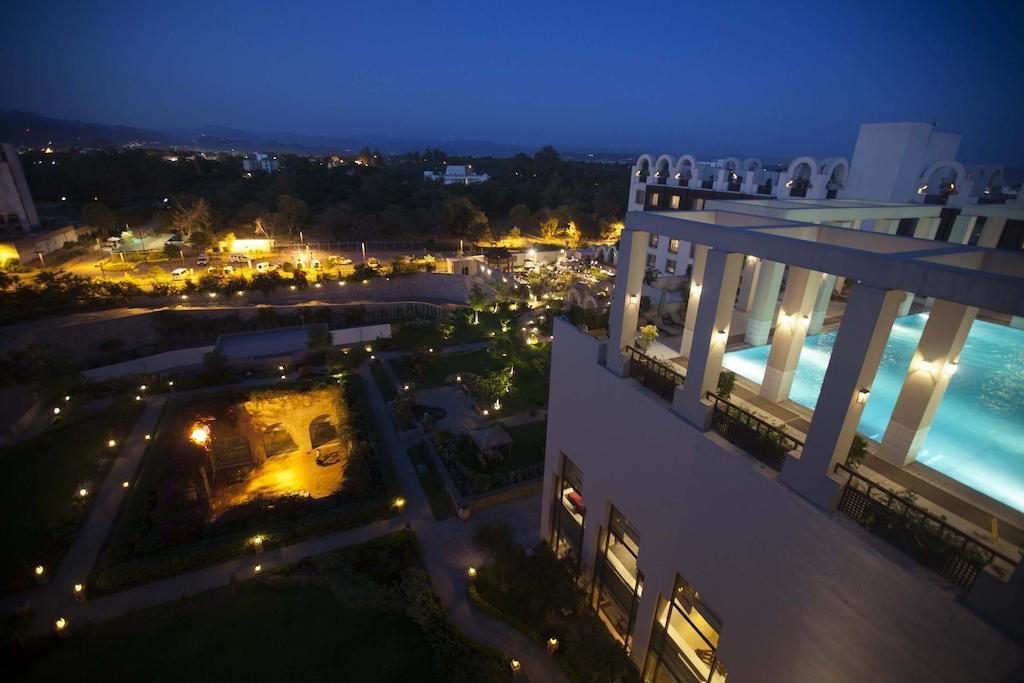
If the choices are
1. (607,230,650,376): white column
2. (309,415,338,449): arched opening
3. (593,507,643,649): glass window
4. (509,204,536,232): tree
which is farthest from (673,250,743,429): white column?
(509,204,536,232): tree

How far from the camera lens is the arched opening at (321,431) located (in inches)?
840

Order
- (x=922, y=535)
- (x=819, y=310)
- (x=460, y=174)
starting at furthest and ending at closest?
(x=460, y=174)
(x=819, y=310)
(x=922, y=535)

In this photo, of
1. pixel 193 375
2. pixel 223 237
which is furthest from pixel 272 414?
pixel 223 237

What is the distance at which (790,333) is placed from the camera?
9.04m

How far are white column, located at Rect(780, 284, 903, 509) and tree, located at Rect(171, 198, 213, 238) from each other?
57.9 meters

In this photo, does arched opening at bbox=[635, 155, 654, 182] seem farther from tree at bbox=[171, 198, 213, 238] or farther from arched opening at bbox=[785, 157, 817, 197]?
tree at bbox=[171, 198, 213, 238]

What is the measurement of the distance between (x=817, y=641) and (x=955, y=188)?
2815 centimetres

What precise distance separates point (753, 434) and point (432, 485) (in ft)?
44.4

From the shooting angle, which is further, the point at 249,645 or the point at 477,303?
the point at 477,303

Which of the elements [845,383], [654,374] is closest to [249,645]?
[654,374]

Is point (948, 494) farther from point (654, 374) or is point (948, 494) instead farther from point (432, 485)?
point (432, 485)

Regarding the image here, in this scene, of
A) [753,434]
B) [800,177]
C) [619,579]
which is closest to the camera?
[753,434]

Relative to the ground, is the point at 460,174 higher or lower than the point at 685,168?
lower

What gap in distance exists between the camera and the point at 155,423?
21172mm
